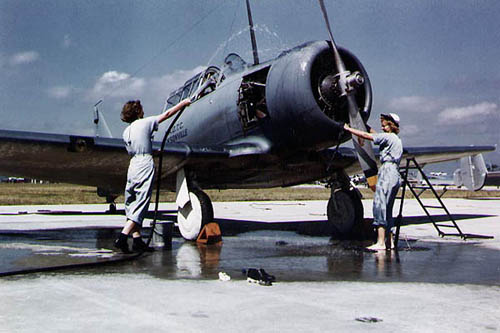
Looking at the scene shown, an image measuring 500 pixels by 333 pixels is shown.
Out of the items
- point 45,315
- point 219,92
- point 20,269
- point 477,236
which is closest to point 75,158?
point 219,92

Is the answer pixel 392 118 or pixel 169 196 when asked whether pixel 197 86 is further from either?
pixel 169 196

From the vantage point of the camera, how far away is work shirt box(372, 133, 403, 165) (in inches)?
236

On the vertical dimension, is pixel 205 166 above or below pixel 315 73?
below

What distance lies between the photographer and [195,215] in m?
7.02

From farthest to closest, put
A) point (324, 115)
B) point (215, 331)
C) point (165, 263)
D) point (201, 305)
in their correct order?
1. point (324, 115)
2. point (165, 263)
3. point (201, 305)
4. point (215, 331)

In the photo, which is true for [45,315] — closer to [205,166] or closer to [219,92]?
[205,166]

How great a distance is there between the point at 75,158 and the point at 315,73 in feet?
12.0

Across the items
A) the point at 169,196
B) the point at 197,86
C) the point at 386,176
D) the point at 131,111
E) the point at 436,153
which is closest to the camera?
the point at 131,111

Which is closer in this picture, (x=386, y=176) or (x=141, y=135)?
(x=141, y=135)

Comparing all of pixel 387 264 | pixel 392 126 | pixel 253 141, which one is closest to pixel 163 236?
pixel 253 141

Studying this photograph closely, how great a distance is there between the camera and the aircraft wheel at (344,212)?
26.2ft

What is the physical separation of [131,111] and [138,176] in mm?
855

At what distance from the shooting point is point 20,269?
172 inches

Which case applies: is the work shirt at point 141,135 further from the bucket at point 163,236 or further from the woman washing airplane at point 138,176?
the bucket at point 163,236
